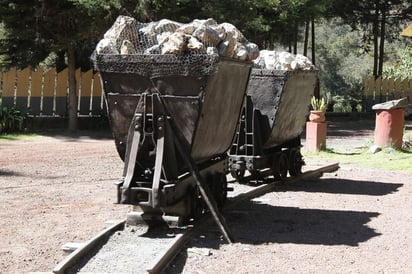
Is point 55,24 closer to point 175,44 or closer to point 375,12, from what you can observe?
point 175,44

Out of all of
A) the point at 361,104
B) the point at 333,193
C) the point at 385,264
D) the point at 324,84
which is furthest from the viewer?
the point at 324,84

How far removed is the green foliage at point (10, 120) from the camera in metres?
20.2

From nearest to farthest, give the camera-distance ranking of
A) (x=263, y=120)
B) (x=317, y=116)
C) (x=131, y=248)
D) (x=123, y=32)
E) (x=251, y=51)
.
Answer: (x=131, y=248) < (x=123, y=32) < (x=251, y=51) < (x=263, y=120) < (x=317, y=116)

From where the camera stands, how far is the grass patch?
621 inches

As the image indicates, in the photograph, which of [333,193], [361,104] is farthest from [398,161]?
[361,104]

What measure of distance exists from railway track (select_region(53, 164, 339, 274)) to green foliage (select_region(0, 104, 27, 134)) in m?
13.2

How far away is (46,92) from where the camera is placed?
73.0 feet

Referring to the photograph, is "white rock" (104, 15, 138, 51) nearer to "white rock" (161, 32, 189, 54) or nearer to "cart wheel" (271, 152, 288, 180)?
"white rock" (161, 32, 189, 54)

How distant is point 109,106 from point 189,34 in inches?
52.7

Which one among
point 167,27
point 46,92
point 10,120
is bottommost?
point 10,120

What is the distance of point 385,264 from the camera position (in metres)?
6.91

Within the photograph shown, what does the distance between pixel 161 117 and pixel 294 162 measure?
6.23 metres

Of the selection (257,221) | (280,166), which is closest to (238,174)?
(280,166)

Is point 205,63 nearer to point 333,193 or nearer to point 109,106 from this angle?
point 109,106
